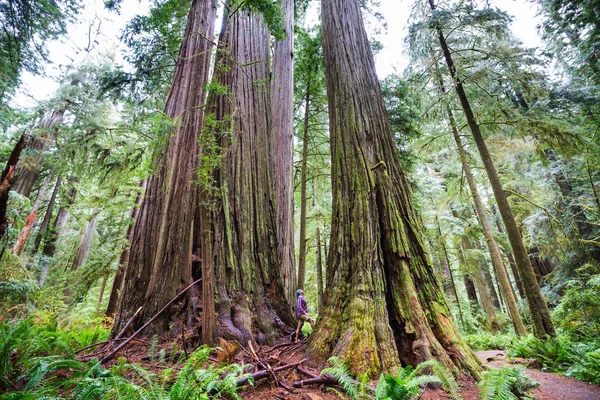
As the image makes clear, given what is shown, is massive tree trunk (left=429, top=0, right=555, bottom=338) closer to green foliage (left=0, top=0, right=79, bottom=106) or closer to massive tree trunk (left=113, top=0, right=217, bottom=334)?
massive tree trunk (left=113, top=0, right=217, bottom=334)

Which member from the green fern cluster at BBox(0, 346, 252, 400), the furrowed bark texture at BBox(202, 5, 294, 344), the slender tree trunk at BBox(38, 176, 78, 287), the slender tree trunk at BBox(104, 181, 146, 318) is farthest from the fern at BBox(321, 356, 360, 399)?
the slender tree trunk at BBox(38, 176, 78, 287)

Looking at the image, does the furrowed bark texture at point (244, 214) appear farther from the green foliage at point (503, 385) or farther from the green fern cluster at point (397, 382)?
the green foliage at point (503, 385)

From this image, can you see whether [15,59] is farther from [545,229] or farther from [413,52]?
[545,229]

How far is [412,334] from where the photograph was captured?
231 cm

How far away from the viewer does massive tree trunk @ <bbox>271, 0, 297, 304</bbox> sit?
4.48 metres

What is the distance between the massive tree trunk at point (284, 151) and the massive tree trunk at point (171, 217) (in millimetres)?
1458

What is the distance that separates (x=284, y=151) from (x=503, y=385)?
15.6 ft

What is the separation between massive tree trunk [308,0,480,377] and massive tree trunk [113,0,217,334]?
5.16ft

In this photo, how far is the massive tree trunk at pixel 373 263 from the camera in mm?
2250

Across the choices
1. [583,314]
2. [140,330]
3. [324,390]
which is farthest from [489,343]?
[140,330]

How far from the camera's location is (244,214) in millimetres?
3615

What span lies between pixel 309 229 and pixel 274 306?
5704mm

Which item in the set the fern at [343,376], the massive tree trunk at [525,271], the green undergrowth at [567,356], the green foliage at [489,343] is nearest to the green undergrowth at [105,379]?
the fern at [343,376]

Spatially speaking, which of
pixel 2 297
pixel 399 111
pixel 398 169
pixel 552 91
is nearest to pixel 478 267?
pixel 552 91
